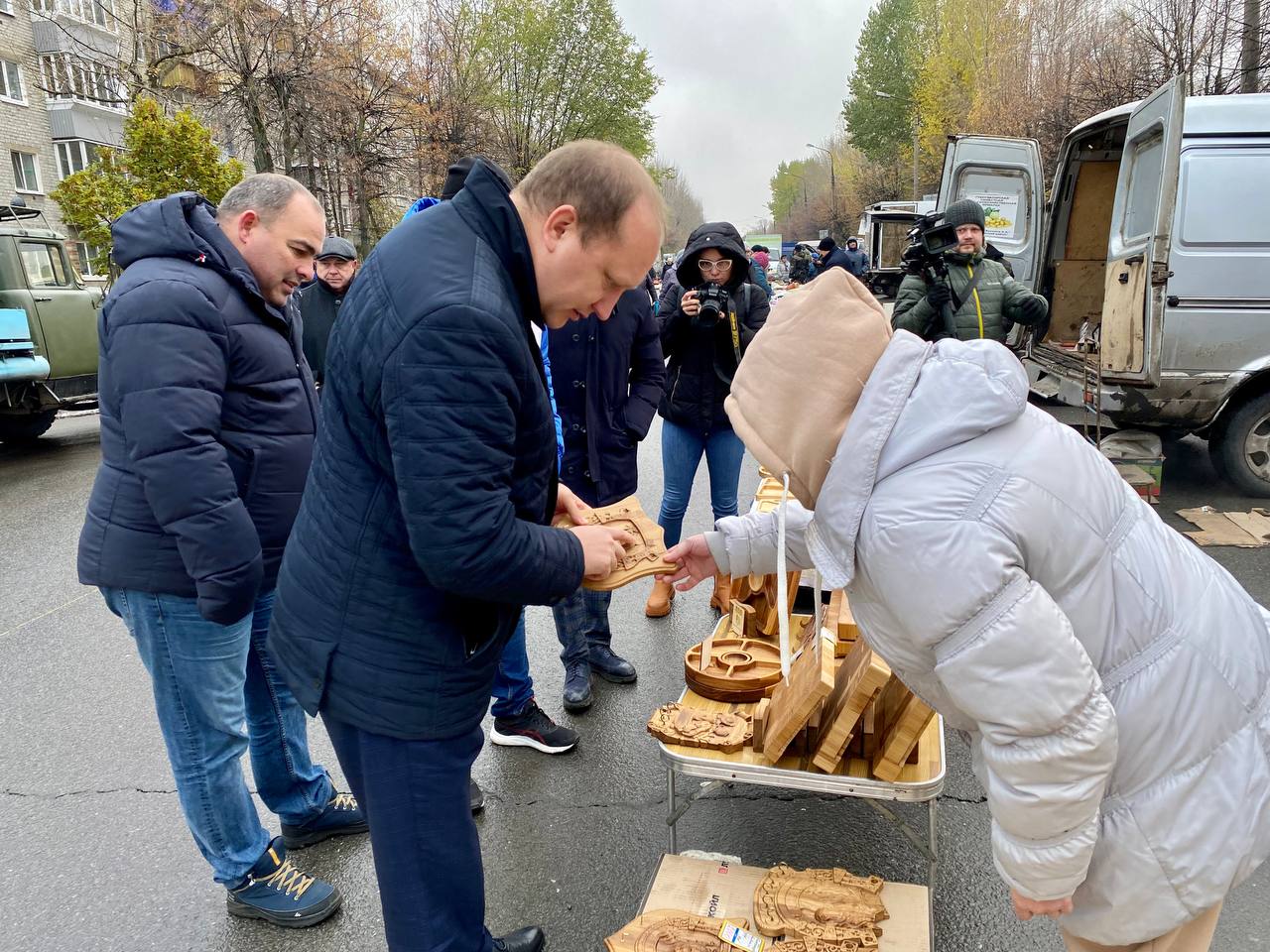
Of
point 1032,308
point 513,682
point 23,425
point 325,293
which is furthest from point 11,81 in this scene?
point 513,682

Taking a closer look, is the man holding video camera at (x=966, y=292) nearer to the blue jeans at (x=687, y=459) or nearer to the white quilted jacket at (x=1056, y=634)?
the blue jeans at (x=687, y=459)

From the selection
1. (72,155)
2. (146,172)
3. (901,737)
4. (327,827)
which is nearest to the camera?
(901,737)

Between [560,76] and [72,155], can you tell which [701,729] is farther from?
[560,76]

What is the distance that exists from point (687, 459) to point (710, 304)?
82 cm

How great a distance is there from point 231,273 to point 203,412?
0.41 metres

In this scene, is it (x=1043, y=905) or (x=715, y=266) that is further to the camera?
(x=715, y=266)

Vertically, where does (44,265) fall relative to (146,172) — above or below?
below

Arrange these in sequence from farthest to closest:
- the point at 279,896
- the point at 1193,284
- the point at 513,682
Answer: the point at 1193,284
the point at 513,682
the point at 279,896

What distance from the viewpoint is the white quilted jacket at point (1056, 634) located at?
1195mm

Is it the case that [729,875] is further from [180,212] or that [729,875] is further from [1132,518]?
[180,212]

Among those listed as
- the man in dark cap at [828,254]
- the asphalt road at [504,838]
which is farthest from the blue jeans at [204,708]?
the man in dark cap at [828,254]

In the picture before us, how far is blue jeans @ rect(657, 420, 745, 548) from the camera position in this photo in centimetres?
442

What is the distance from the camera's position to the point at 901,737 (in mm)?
2129

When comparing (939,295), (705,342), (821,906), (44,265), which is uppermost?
(44,265)
